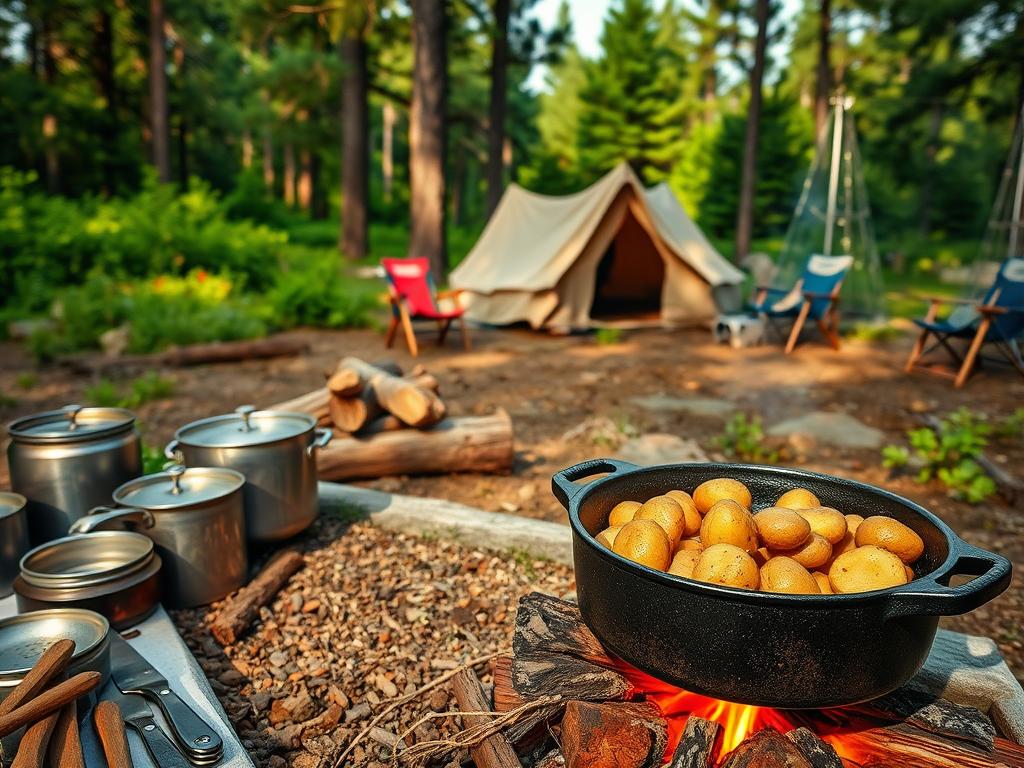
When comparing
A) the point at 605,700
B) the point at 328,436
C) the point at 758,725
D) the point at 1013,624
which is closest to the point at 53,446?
the point at 328,436

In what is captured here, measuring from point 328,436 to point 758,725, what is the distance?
1.99 m

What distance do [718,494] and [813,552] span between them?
26 centimetres

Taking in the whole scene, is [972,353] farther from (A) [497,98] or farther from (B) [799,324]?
(A) [497,98]

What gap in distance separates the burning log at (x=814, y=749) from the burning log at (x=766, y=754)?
0.02 metres

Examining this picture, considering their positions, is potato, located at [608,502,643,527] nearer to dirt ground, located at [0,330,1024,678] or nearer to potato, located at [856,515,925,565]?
potato, located at [856,515,925,565]

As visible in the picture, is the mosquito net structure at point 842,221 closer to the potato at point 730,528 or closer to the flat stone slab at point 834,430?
the flat stone slab at point 834,430

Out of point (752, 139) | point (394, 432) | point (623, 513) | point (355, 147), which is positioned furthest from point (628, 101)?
point (623, 513)

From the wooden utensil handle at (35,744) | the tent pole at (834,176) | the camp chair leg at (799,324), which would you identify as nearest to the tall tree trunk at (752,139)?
the tent pole at (834,176)

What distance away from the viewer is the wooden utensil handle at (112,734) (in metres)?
1.44

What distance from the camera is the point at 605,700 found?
1.58 meters

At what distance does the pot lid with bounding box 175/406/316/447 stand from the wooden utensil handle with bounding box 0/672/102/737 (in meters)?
1.18

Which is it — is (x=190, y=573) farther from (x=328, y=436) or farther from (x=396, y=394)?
(x=396, y=394)

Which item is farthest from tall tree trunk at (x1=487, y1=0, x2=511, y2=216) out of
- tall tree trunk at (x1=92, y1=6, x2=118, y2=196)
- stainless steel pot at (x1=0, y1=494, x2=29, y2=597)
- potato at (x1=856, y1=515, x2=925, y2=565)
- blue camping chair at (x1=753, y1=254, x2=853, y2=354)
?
potato at (x1=856, y1=515, x2=925, y2=565)

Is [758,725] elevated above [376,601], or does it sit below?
above
